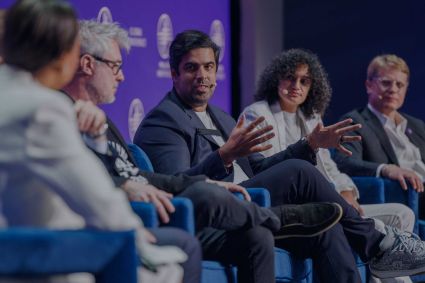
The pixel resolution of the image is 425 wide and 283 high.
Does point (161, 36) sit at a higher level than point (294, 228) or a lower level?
higher

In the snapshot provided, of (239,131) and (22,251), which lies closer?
(22,251)

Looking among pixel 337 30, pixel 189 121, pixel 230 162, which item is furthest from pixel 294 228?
pixel 337 30

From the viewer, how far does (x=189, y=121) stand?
443cm

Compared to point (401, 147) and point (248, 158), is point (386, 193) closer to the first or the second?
point (401, 147)

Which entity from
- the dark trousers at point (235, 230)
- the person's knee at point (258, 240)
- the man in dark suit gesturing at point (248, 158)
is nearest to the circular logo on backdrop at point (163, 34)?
the man in dark suit gesturing at point (248, 158)

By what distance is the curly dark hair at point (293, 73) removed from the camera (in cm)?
513

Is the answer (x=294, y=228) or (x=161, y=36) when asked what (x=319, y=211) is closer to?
(x=294, y=228)

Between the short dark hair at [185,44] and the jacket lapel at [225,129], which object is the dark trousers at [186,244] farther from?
the short dark hair at [185,44]

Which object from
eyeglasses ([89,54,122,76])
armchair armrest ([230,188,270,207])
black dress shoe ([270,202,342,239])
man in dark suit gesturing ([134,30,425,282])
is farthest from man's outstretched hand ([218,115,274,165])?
eyeglasses ([89,54,122,76])

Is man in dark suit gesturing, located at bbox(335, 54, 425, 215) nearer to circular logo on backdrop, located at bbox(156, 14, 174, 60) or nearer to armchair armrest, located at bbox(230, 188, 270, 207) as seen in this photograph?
circular logo on backdrop, located at bbox(156, 14, 174, 60)

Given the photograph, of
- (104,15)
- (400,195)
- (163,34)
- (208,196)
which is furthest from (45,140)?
(163,34)

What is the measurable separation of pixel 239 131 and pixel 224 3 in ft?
9.34

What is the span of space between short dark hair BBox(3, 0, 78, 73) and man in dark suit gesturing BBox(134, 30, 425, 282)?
158cm

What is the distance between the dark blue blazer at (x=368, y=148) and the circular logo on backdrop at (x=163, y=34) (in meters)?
1.17
